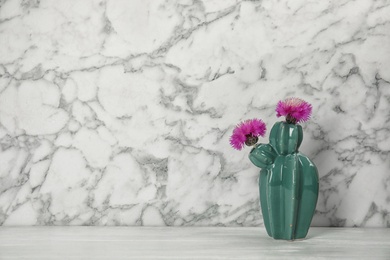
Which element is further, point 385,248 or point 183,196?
point 183,196

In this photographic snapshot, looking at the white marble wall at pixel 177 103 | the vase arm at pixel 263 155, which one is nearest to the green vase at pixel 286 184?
the vase arm at pixel 263 155

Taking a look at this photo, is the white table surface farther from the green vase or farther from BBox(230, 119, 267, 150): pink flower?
BBox(230, 119, 267, 150): pink flower

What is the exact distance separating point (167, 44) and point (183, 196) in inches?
15.1

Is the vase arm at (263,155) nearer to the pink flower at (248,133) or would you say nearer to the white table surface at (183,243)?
the pink flower at (248,133)

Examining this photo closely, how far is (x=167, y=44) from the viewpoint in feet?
5.57

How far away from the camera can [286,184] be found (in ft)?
4.64

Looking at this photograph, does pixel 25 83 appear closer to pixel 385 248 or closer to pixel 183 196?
pixel 183 196

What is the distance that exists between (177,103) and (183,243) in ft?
1.43

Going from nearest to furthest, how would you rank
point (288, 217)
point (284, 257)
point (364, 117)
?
point (284, 257)
point (288, 217)
point (364, 117)

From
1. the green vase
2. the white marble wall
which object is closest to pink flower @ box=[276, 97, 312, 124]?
the green vase

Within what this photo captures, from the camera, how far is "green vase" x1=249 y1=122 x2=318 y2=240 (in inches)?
55.8

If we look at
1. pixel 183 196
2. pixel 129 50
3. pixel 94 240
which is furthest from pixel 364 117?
pixel 94 240

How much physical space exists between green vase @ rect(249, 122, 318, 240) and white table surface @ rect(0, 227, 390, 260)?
0.04 metres

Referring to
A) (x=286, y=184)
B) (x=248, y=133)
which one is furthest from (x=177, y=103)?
(x=286, y=184)
